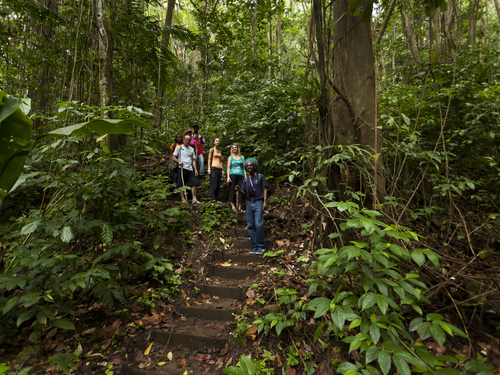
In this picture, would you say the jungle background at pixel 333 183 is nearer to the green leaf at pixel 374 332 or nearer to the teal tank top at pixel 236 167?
the green leaf at pixel 374 332

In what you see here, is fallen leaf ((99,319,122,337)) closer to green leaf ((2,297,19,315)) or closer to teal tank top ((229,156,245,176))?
green leaf ((2,297,19,315))

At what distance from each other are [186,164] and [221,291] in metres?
3.06

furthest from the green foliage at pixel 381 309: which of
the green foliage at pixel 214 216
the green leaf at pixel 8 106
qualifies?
the green foliage at pixel 214 216

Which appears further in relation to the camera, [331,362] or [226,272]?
[226,272]

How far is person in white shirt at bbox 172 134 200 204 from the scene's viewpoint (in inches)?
229

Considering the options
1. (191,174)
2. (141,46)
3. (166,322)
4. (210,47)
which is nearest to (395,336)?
(166,322)

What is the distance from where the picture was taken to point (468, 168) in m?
4.19

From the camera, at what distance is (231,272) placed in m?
4.23

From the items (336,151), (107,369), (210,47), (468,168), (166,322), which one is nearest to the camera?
(107,369)

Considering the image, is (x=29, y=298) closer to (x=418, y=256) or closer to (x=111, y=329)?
(x=111, y=329)

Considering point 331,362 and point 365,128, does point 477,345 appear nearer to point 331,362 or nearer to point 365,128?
point 331,362

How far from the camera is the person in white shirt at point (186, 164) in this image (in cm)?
582

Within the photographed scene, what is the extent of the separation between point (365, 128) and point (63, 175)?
3.61 meters

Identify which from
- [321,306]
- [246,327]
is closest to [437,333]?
[321,306]
